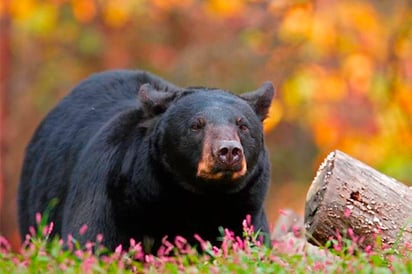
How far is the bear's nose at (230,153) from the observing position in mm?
6402

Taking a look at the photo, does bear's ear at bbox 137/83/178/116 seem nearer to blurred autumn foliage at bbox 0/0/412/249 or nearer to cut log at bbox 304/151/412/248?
cut log at bbox 304/151/412/248

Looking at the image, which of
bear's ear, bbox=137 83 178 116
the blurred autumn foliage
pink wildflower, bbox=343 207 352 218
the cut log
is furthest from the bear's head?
the blurred autumn foliage

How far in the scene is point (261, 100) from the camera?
24.0 feet

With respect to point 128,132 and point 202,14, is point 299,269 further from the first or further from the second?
point 202,14

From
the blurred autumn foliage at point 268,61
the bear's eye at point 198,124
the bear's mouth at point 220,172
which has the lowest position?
the bear's mouth at point 220,172

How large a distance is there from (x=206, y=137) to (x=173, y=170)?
1.25 feet

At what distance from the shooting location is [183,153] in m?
6.82

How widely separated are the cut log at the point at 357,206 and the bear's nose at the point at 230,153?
48cm

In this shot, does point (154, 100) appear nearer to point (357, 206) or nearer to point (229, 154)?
point (229, 154)

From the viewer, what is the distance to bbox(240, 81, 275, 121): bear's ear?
727cm

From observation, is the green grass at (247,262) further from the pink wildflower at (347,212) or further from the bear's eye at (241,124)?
the bear's eye at (241,124)

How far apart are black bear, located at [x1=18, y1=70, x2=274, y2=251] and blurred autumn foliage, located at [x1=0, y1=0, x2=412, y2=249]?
5882mm

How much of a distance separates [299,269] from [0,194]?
39.8ft

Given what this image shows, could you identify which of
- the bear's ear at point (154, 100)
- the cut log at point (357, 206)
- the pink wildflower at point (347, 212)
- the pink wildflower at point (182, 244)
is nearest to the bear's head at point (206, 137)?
the bear's ear at point (154, 100)
